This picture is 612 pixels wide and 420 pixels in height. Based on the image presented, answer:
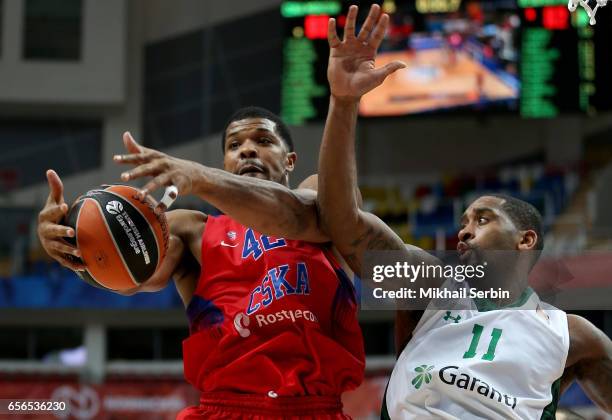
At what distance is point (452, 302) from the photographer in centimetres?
306

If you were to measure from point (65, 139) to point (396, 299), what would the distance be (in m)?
12.2

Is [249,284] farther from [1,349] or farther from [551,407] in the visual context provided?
[1,349]

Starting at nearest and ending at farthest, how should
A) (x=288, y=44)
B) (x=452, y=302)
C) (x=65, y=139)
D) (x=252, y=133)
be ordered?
(x=452, y=302) → (x=252, y=133) → (x=288, y=44) → (x=65, y=139)

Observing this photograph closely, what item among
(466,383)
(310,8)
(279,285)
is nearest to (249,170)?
(279,285)

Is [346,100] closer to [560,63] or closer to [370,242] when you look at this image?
[370,242]

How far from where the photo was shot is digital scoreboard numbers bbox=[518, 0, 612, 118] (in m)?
10.6

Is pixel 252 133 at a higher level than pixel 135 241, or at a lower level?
higher

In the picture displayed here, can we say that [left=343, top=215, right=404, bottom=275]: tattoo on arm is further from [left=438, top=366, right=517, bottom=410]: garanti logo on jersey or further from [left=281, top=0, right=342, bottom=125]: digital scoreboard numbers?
[left=281, top=0, right=342, bottom=125]: digital scoreboard numbers

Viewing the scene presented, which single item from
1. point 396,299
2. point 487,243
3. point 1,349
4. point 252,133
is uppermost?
point 252,133

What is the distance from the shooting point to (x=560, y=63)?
1058 cm

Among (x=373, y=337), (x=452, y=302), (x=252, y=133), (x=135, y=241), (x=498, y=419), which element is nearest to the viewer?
(x=135, y=241)

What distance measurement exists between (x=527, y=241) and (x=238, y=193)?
1076 millimetres

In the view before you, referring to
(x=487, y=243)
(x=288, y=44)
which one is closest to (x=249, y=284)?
(x=487, y=243)

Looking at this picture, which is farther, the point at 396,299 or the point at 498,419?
the point at 396,299
